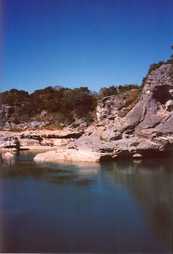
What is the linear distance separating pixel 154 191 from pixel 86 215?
0.83 m

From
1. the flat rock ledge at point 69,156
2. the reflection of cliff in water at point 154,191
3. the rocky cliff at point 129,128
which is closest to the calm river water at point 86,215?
the reflection of cliff in water at point 154,191

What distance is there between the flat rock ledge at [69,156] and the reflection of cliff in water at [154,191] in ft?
2.29

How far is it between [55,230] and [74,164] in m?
2.63

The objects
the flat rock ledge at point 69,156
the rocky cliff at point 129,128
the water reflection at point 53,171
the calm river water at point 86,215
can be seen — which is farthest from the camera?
the flat rock ledge at point 69,156

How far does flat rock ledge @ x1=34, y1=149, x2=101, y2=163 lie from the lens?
561 centimetres

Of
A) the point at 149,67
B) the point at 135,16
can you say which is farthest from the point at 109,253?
the point at 135,16

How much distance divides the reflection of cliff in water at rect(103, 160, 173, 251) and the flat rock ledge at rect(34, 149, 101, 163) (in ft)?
2.29

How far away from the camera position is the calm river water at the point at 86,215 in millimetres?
2893

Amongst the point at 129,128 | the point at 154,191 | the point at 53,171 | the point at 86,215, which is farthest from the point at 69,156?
the point at 86,215

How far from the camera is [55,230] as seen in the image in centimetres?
313

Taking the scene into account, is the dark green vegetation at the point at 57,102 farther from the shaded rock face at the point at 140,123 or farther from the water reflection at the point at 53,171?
the water reflection at the point at 53,171

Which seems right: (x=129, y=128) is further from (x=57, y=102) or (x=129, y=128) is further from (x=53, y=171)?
(x=57, y=102)

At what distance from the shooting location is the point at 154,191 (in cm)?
381

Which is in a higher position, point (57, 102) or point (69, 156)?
point (57, 102)
